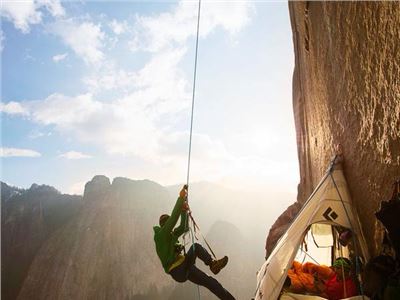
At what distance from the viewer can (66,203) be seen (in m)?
48.9

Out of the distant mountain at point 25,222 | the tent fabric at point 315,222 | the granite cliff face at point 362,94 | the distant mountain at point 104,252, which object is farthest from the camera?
the distant mountain at point 25,222

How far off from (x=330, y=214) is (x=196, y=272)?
8.03 feet

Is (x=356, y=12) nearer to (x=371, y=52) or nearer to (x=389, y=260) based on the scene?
→ (x=371, y=52)

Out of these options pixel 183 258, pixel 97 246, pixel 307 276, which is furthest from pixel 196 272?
pixel 97 246

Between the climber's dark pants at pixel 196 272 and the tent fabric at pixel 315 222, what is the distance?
70 cm

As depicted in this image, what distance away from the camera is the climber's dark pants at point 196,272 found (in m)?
5.51

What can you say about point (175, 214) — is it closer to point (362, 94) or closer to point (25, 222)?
point (362, 94)

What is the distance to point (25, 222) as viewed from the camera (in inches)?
1762

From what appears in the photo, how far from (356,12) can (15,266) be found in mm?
46074

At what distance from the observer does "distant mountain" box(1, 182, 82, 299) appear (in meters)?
39.1

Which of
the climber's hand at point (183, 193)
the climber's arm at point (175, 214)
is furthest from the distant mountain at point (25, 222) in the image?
the climber's hand at point (183, 193)

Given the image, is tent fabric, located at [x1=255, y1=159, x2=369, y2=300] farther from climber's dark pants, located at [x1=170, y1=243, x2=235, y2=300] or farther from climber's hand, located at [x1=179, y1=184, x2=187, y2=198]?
climber's hand, located at [x1=179, y1=184, x2=187, y2=198]

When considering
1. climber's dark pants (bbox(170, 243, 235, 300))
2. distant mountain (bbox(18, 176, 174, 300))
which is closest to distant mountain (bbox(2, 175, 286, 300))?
distant mountain (bbox(18, 176, 174, 300))

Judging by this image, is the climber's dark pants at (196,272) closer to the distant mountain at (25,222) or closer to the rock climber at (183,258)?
the rock climber at (183,258)
